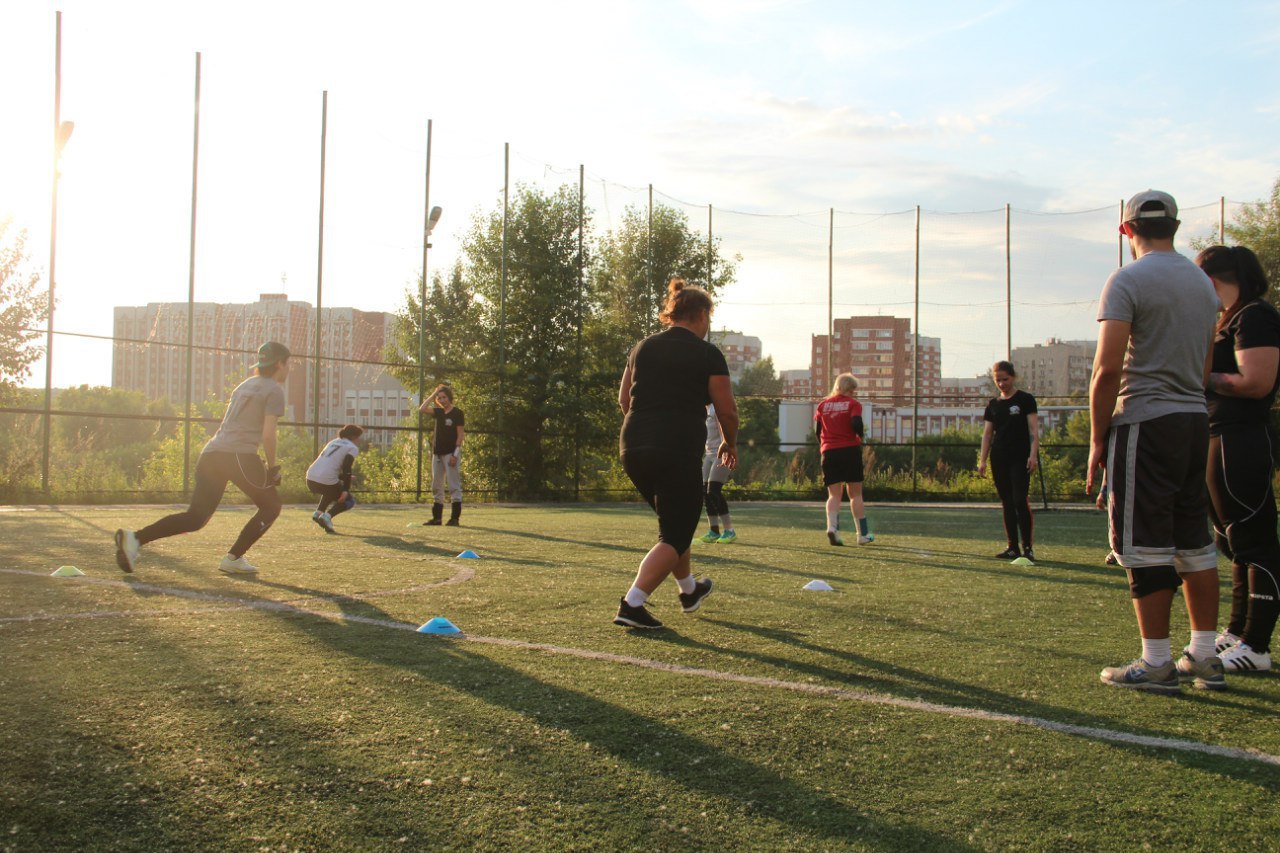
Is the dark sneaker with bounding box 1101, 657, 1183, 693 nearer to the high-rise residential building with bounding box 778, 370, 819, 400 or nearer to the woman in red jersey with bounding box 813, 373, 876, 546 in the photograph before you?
the woman in red jersey with bounding box 813, 373, 876, 546

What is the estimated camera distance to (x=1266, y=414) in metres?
4.70

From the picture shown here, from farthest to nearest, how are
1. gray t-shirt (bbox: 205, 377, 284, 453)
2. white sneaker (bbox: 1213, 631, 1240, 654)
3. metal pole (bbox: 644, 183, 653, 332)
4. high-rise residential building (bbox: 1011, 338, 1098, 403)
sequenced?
high-rise residential building (bbox: 1011, 338, 1098, 403)
metal pole (bbox: 644, 183, 653, 332)
gray t-shirt (bbox: 205, 377, 284, 453)
white sneaker (bbox: 1213, 631, 1240, 654)

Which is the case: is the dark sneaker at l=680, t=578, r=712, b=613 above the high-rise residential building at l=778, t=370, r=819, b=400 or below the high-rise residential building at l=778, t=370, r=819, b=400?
below

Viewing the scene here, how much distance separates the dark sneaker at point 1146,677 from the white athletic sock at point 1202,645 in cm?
14

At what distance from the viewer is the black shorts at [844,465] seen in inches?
435

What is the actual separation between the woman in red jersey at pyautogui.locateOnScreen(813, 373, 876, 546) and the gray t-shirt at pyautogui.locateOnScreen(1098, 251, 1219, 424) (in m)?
6.80

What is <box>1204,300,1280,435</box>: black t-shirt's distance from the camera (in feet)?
14.7

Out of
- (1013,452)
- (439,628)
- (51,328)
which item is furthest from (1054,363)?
(439,628)

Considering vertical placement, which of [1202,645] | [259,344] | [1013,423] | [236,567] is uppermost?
[259,344]

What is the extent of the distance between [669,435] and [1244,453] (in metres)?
2.79

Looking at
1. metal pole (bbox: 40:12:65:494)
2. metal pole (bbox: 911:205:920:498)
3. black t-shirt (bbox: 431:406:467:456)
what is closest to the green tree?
metal pole (bbox: 40:12:65:494)

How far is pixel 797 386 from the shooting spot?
9631 cm

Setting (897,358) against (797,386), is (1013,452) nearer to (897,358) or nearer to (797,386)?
(897,358)

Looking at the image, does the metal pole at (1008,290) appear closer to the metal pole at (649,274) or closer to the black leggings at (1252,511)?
the metal pole at (649,274)
